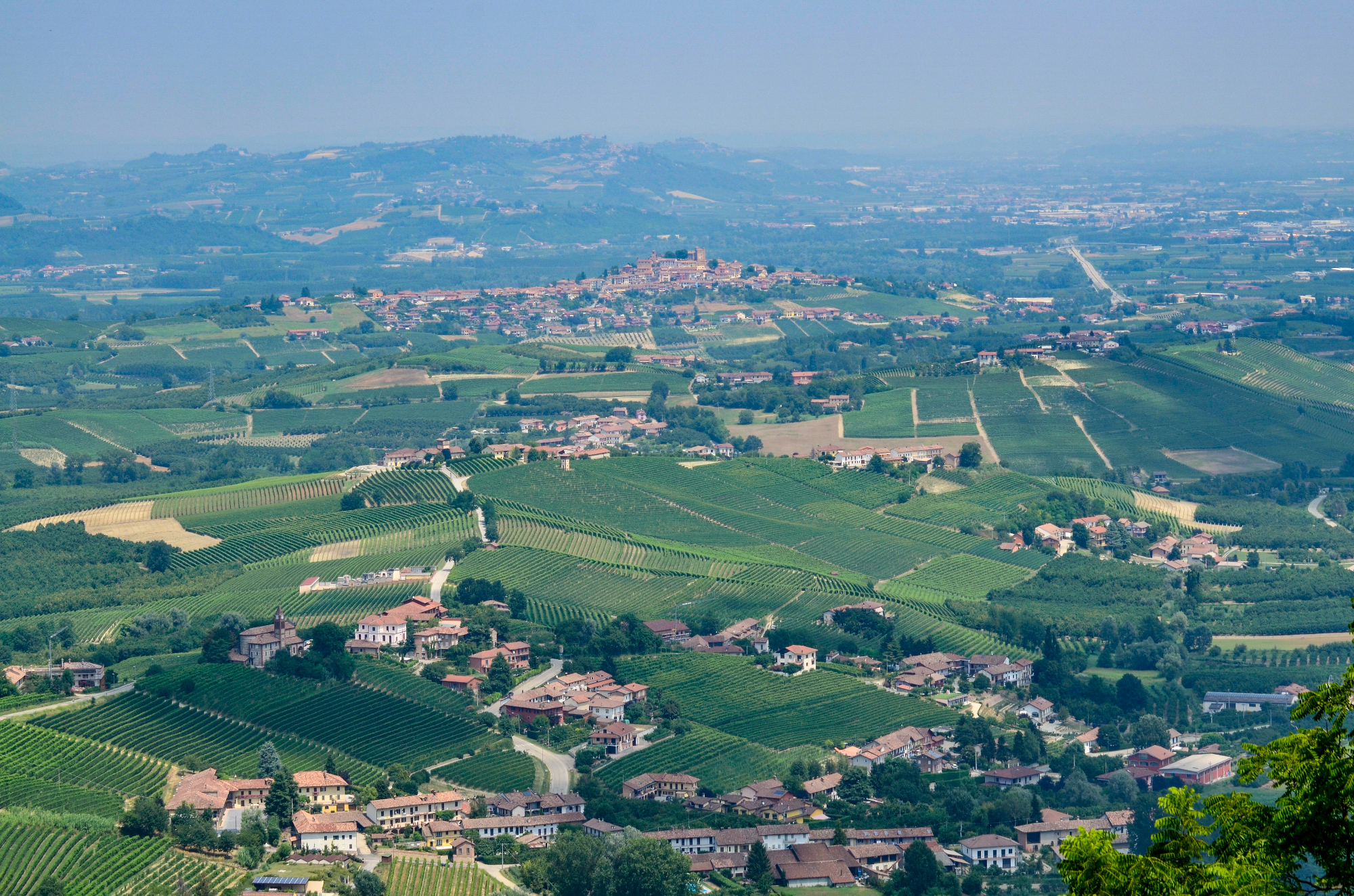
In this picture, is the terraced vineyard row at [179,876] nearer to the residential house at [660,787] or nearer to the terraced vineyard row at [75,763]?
the terraced vineyard row at [75,763]

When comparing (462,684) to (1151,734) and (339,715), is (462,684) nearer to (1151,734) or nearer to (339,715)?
(339,715)

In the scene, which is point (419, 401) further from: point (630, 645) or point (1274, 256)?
point (1274, 256)

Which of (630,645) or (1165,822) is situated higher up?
(1165,822)

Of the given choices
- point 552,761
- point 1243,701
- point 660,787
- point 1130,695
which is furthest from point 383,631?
point 1243,701

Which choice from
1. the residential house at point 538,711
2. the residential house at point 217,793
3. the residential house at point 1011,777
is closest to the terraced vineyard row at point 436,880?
the residential house at point 217,793

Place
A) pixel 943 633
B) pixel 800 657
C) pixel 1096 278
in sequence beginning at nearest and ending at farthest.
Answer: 1. pixel 800 657
2. pixel 943 633
3. pixel 1096 278

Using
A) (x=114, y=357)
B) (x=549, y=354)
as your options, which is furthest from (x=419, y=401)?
(x=114, y=357)

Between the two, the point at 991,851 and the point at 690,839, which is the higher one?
the point at 690,839

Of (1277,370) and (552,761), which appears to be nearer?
(552,761)
